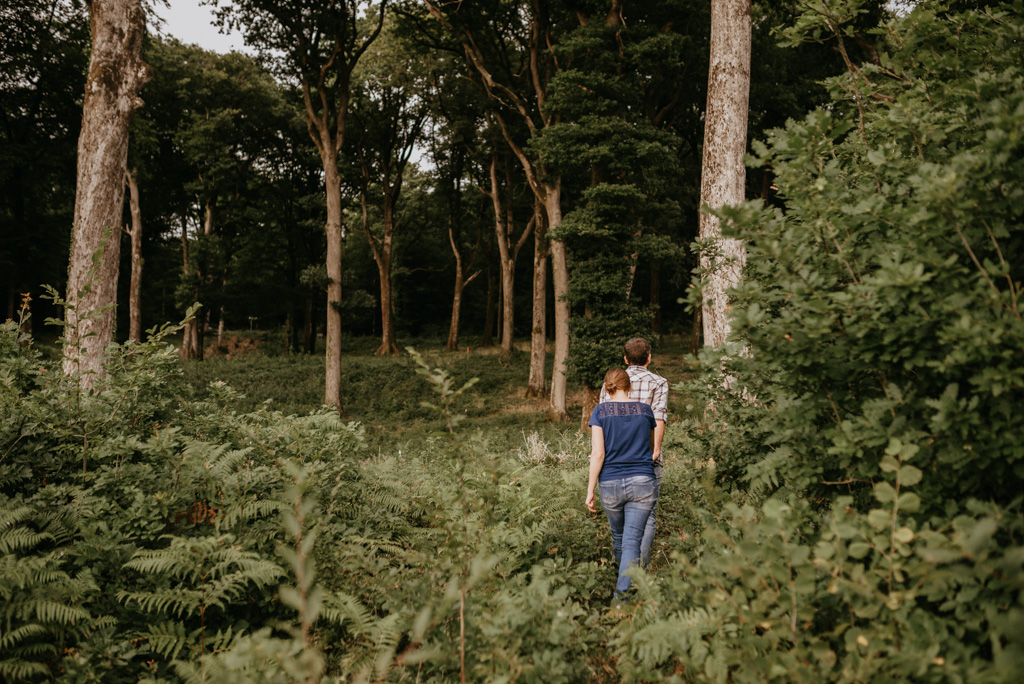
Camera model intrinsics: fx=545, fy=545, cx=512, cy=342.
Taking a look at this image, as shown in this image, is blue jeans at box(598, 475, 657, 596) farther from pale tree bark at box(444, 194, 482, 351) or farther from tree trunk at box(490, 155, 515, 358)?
pale tree bark at box(444, 194, 482, 351)

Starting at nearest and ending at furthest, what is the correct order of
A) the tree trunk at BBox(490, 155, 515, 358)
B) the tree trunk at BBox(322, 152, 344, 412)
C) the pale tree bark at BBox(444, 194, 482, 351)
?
the tree trunk at BBox(322, 152, 344, 412)
the tree trunk at BBox(490, 155, 515, 358)
the pale tree bark at BBox(444, 194, 482, 351)

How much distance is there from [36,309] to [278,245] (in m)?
14.7

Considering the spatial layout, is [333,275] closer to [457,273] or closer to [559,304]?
[559,304]

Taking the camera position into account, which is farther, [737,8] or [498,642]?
[737,8]

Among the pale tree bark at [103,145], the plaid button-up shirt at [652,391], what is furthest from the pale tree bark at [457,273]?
the plaid button-up shirt at [652,391]

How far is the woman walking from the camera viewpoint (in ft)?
14.6

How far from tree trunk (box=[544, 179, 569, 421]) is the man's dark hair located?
9168 mm

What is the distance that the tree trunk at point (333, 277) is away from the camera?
1634 cm

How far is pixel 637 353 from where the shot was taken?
5434mm

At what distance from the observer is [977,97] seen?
2.45 m

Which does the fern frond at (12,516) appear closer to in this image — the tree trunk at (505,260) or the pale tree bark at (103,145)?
the pale tree bark at (103,145)

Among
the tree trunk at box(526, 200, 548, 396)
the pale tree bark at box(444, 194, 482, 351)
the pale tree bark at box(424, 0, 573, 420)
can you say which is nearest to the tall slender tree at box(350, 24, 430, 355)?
the pale tree bark at box(444, 194, 482, 351)

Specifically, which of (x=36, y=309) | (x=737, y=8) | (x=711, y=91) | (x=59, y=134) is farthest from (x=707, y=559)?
(x=36, y=309)

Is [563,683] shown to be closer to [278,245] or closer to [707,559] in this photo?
[707,559]
